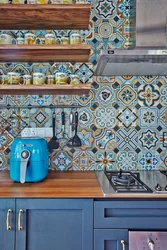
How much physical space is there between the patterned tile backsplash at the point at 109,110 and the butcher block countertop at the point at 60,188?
0.26 metres

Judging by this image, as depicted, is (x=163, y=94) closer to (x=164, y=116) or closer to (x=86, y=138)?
(x=164, y=116)

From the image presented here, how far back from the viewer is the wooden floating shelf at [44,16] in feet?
4.68

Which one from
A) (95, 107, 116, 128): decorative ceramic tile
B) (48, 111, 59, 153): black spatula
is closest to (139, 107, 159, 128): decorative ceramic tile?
(95, 107, 116, 128): decorative ceramic tile

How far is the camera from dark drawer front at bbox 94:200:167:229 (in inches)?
46.4

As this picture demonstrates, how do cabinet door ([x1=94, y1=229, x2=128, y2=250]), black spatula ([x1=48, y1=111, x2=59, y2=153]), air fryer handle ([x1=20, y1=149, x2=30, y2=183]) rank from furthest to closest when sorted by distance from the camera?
black spatula ([x1=48, y1=111, x2=59, y2=153]) < air fryer handle ([x1=20, y1=149, x2=30, y2=183]) < cabinet door ([x1=94, y1=229, x2=128, y2=250])

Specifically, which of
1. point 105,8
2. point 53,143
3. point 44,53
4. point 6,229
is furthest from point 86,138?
point 105,8

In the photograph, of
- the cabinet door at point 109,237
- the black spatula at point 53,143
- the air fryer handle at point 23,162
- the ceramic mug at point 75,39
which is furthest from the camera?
the black spatula at point 53,143

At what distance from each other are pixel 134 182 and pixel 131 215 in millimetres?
245

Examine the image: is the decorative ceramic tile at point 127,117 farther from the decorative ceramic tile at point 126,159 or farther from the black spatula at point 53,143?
the black spatula at point 53,143

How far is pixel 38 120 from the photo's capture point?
1770 millimetres

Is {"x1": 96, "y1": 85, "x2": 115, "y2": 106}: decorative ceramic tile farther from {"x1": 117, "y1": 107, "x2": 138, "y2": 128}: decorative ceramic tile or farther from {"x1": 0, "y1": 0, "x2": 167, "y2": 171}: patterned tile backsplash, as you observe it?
{"x1": 117, "y1": 107, "x2": 138, "y2": 128}: decorative ceramic tile

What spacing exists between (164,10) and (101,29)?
48 centimetres

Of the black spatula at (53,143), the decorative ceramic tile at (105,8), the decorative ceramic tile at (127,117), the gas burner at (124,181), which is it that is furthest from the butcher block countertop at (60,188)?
the decorative ceramic tile at (105,8)

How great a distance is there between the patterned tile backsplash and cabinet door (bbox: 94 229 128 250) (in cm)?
64
